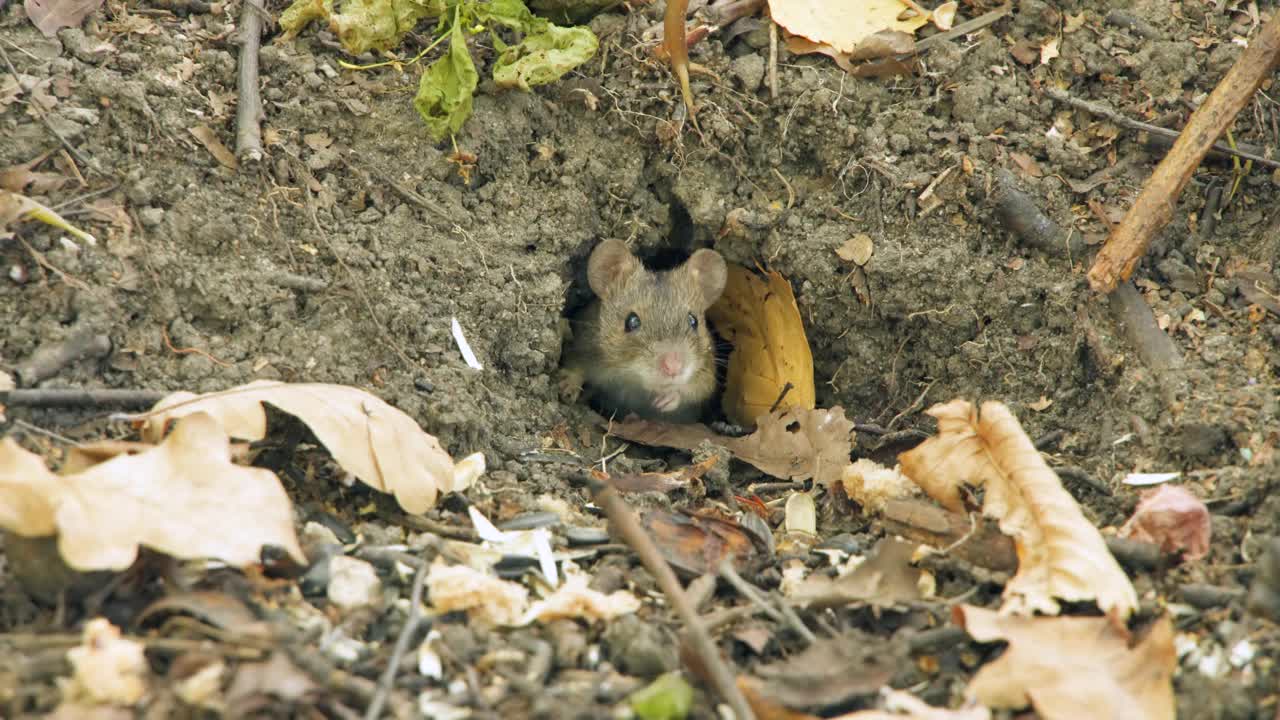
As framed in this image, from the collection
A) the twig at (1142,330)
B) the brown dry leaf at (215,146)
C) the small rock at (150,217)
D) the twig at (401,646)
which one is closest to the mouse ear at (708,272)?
the twig at (1142,330)

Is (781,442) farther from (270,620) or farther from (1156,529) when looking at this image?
(270,620)

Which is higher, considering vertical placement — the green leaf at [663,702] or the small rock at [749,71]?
the small rock at [749,71]

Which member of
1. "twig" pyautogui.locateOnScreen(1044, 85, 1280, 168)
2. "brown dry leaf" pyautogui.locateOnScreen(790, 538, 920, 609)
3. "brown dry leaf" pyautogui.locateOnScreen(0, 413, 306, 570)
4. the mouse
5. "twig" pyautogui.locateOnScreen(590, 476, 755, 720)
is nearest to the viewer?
"brown dry leaf" pyautogui.locateOnScreen(0, 413, 306, 570)

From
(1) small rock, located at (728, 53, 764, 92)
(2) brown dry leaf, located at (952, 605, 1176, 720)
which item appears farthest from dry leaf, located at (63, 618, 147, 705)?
(1) small rock, located at (728, 53, 764, 92)

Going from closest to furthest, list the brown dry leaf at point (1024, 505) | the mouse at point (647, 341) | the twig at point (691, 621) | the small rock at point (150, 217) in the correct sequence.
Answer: the twig at point (691, 621), the brown dry leaf at point (1024, 505), the small rock at point (150, 217), the mouse at point (647, 341)

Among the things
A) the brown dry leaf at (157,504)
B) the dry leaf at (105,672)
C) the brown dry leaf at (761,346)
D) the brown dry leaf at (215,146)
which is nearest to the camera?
the dry leaf at (105,672)

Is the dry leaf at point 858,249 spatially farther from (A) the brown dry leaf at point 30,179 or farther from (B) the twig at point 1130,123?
(A) the brown dry leaf at point 30,179

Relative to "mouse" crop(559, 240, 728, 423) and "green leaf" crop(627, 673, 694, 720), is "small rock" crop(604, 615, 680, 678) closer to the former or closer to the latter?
"green leaf" crop(627, 673, 694, 720)
